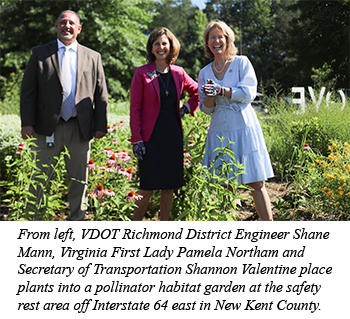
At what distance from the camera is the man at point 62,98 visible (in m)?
2.89

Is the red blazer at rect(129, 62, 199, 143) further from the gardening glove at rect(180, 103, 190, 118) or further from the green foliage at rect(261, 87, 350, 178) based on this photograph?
the green foliage at rect(261, 87, 350, 178)

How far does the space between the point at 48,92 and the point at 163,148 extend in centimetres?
114

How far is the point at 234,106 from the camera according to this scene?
2.72 m

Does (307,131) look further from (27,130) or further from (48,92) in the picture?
(27,130)

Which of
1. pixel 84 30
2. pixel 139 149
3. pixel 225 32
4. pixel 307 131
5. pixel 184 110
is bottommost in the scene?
pixel 139 149

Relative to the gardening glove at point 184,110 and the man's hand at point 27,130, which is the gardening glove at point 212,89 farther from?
the man's hand at point 27,130

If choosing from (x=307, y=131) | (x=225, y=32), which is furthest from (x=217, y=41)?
(x=307, y=131)

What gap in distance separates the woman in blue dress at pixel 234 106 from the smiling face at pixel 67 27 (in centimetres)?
116

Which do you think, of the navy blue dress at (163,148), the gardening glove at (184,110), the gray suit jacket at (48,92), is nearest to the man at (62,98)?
the gray suit jacket at (48,92)

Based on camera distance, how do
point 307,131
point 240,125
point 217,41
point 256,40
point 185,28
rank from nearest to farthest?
1. point 217,41
2. point 240,125
3. point 307,131
4. point 256,40
5. point 185,28

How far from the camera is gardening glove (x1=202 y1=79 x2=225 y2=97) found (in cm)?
254
